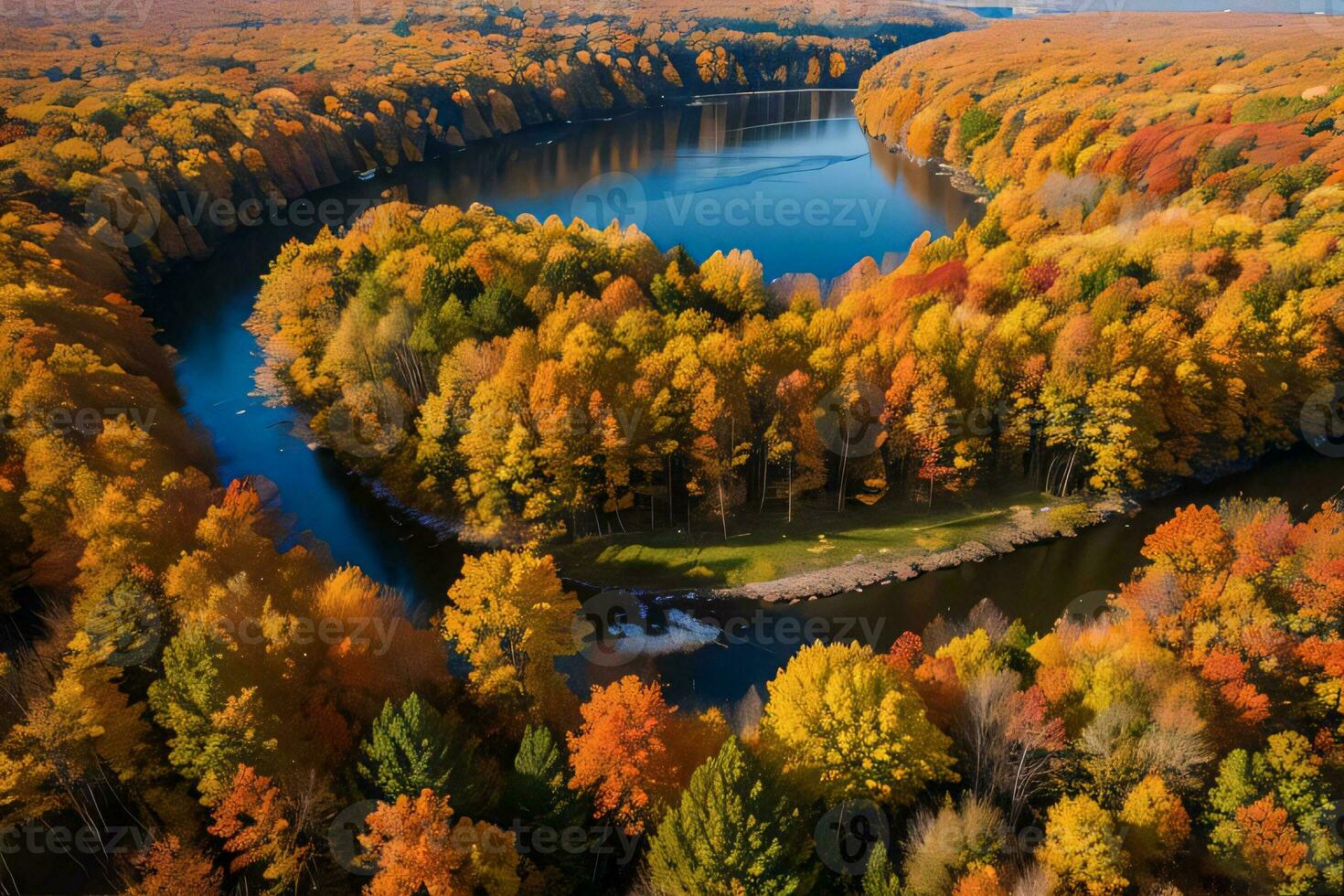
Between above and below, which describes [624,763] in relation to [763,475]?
above

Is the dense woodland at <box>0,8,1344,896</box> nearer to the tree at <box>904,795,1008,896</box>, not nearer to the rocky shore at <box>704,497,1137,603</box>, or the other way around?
the tree at <box>904,795,1008,896</box>

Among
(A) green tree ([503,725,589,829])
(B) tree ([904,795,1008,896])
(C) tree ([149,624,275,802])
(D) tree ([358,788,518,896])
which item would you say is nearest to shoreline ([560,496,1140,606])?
(A) green tree ([503,725,589,829])

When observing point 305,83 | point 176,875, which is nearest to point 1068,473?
point 176,875

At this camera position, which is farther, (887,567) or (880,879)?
(887,567)

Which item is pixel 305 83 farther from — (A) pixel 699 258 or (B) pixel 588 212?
(A) pixel 699 258

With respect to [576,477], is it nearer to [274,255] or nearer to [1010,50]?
[274,255]

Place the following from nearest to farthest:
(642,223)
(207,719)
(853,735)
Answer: (853,735)
(207,719)
(642,223)

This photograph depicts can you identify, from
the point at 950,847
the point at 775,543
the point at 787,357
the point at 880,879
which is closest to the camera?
the point at 880,879
